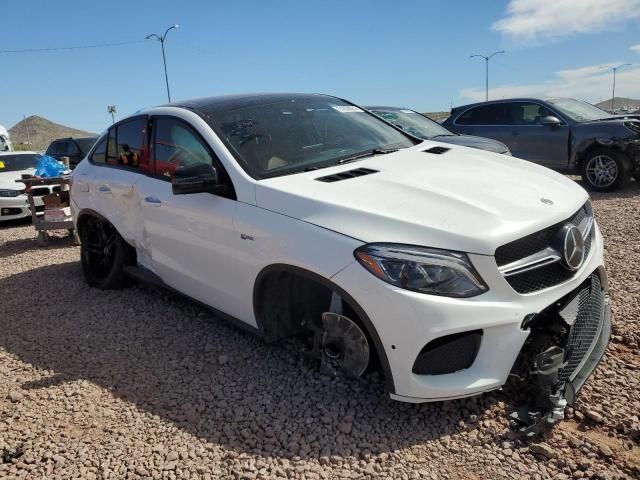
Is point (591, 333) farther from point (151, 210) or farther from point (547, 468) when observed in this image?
point (151, 210)

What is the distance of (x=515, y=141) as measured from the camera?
1032cm

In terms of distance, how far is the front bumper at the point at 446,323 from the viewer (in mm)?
2434

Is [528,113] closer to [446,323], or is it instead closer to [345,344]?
[345,344]

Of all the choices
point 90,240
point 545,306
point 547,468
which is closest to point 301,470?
point 547,468

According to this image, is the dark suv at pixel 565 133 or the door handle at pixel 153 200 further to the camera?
the dark suv at pixel 565 133

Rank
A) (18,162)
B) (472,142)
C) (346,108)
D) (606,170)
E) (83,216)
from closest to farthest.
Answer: (346,108) → (83,216) → (472,142) → (606,170) → (18,162)

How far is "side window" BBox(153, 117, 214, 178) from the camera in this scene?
369cm

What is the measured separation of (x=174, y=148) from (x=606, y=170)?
7.81 metres

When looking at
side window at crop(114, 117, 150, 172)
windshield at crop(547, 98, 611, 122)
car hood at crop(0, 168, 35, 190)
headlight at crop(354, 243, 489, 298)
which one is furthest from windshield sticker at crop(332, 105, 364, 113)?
car hood at crop(0, 168, 35, 190)

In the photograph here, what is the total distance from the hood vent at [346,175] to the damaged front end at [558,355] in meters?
1.27

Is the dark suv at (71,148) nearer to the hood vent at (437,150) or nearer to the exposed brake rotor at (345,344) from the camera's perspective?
the hood vent at (437,150)

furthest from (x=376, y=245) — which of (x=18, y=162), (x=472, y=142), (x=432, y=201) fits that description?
(x=18, y=162)

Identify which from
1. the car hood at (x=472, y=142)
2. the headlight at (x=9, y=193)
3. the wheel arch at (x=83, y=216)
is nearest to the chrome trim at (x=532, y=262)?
the wheel arch at (x=83, y=216)

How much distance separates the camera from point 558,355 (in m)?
2.64
